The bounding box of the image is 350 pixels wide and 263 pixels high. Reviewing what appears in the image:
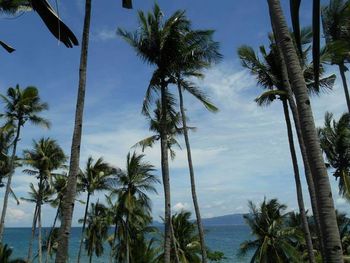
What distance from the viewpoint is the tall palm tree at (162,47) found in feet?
61.8

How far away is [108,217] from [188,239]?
991 centimetres

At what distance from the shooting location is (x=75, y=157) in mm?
8297

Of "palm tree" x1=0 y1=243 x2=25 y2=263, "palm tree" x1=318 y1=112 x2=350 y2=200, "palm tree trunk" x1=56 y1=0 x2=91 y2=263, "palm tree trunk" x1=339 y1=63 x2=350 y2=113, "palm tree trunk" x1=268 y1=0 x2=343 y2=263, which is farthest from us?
"palm tree" x1=318 y1=112 x2=350 y2=200

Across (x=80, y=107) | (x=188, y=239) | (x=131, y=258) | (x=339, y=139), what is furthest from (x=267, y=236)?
(x=80, y=107)

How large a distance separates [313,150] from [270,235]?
2527cm

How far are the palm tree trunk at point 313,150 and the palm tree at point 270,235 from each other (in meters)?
22.9

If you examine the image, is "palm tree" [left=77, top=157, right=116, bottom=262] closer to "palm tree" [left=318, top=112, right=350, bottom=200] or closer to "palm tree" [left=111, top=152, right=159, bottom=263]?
"palm tree" [left=111, top=152, right=159, bottom=263]

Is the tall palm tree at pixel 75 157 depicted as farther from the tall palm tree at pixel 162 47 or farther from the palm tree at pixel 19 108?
the palm tree at pixel 19 108

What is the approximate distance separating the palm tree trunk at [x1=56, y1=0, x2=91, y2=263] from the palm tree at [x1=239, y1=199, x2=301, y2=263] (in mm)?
20826

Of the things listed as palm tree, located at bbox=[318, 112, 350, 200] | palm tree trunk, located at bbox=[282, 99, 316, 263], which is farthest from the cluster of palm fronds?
palm tree trunk, located at bbox=[282, 99, 316, 263]

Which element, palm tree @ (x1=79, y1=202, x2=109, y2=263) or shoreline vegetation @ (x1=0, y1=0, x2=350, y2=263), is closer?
shoreline vegetation @ (x1=0, y1=0, x2=350, y2=263)

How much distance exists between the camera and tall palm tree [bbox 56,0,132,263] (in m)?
7.39

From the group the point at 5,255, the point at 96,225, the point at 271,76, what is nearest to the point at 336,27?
the point at 271,76

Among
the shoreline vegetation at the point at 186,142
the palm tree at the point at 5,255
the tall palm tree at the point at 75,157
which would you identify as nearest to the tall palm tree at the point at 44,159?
the shoreline vegetation at the point at 186,142
